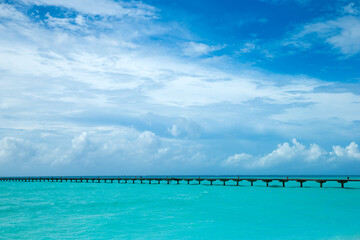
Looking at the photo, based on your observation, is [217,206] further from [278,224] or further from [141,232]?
[141,232]

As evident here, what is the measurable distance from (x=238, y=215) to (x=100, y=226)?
11.0 m

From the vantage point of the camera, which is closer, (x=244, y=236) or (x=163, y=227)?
(x=244, y=236)

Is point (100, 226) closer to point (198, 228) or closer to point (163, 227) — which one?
point (163, 227)

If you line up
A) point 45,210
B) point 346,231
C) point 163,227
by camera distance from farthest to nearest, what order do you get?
point 45,210 < point 163,227 < point 346,231

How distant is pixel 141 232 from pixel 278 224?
922cm

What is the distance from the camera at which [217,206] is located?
103 feet

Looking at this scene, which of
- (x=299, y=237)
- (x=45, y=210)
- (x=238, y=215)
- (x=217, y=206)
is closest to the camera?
(x=299, y=237)

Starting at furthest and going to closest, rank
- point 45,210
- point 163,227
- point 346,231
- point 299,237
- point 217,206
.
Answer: point 217,206 < point 45,210 < point 163,227 < point 346,231 < point 299,237

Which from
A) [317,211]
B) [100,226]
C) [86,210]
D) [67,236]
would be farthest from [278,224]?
[86,210]

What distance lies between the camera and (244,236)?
18.8 meters

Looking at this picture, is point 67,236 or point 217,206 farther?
point 217,206

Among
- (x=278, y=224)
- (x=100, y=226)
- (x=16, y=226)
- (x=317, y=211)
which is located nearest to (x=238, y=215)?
(x=278, y=224)

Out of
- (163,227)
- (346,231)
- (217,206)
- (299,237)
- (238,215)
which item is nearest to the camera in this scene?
(299,237)

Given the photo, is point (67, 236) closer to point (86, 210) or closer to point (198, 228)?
point (198, 228)
